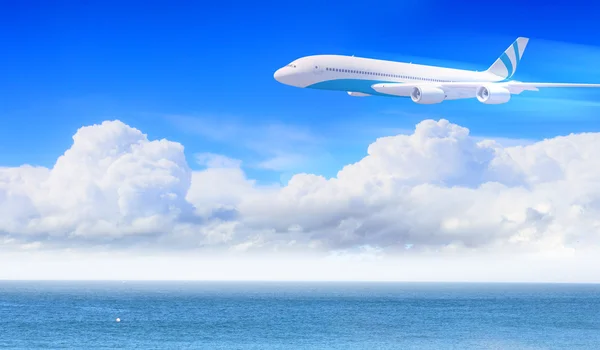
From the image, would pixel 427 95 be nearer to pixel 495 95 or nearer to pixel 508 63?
pixel 495 95

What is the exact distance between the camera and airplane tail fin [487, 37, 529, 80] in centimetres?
12544

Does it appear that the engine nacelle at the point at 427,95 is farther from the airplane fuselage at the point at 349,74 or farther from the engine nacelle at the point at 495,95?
the engine nacelle at the point at 495,95

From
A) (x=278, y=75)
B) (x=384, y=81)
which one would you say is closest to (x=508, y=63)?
(x=384, y=81)

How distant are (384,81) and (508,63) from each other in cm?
3516

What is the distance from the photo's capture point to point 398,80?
10331cm

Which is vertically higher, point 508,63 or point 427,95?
point 508,63

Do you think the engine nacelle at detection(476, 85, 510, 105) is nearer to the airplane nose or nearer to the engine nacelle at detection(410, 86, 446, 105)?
the engine nacelle at detection(410, 86, 446, 105)

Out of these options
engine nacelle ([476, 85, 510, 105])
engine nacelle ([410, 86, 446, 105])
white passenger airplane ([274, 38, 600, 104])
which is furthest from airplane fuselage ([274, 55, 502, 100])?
engine nacelle ([476, 85, 510, 105])

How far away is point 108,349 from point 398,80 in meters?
73.6

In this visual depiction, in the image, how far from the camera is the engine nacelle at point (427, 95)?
9450 cm

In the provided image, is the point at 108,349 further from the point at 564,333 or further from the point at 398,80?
the point at 564,333

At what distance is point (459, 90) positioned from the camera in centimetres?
10119

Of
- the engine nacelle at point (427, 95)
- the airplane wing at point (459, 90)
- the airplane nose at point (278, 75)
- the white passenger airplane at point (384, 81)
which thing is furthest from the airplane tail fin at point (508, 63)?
the airplane nose at point (278, 75)

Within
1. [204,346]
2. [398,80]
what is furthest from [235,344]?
[398,80]
